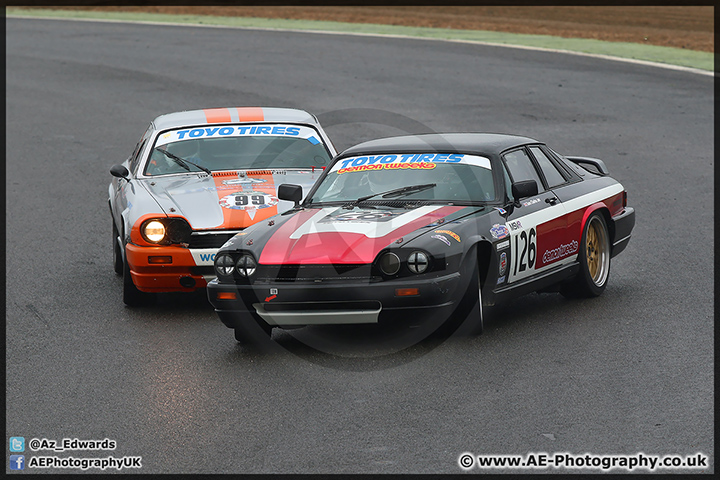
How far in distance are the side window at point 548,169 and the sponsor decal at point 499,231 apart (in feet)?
3.46

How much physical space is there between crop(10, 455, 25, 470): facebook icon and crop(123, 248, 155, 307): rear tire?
283 centimetres

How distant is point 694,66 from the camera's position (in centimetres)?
2228

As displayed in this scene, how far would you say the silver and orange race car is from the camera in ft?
24.7

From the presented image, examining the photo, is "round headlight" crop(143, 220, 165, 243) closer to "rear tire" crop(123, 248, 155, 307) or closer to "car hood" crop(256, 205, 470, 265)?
"rear tire" crop(123, 248, 155, 307)

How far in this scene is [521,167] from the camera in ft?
25.0

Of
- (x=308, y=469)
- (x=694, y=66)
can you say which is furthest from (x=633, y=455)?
(x=694, y=66)

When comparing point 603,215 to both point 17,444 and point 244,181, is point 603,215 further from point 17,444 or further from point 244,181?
point 17,444

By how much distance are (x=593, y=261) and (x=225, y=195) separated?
2781 mm

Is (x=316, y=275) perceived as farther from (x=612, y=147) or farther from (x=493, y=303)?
(x=612, y=147)

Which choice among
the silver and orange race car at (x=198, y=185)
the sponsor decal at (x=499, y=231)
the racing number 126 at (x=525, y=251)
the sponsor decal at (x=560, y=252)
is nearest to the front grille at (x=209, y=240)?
the silver and orange race car at (x=198, y=185)

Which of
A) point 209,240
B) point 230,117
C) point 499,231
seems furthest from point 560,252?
point 230,117

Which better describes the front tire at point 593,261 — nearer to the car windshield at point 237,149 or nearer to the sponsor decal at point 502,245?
the sponsor decal at point 502,245

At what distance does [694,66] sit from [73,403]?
62.9 feet

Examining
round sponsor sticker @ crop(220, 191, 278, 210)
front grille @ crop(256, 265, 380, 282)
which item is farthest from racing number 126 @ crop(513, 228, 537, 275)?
round sponsor sticker @ crop(220, 191, 278, 210)
